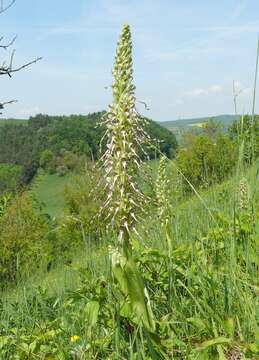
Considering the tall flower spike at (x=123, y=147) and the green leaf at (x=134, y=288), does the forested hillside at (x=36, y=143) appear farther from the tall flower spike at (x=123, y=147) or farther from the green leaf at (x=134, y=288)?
the green leaf at (x=134, y=288)

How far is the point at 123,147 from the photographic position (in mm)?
2867

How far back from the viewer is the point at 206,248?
147 inches

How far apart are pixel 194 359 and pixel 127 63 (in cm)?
152

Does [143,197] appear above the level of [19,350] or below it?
above

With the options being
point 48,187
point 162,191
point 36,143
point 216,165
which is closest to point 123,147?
point 162,191

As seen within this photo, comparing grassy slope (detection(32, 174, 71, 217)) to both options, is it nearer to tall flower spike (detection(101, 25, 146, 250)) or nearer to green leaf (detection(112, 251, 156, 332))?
tall flower spike (detection(101, 25, 146, 250))

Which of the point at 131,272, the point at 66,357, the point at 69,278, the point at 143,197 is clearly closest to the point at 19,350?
the point at 66,357

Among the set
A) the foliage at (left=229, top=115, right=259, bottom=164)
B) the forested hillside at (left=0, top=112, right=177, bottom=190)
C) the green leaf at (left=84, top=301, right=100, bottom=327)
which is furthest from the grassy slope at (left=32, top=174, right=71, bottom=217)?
the green leaf at (left=84, top=301, right=100, bottom=327)

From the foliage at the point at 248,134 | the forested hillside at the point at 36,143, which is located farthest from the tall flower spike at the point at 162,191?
the forested hillside at the point at 36,143

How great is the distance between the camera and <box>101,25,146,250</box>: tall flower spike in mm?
2873

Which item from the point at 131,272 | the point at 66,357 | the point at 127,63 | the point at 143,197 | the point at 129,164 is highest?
the point at 127,63

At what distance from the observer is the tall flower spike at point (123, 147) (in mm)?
2873

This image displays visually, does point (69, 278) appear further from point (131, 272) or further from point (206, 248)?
point (131, 272)

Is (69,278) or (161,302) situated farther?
(69,278)
